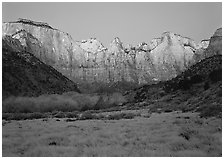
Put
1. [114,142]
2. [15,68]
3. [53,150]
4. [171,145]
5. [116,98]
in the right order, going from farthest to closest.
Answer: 1. [116,98]
2. [15,68]
3. [114,142]
4. [171,145]
5. [53,150]

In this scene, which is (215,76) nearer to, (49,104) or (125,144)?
(49,104)

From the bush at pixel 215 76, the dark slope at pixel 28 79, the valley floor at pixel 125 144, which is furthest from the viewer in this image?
the bush at pixel 215 76

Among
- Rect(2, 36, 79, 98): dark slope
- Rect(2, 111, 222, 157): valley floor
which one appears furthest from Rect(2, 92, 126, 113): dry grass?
Rect(2, 111, 222, 157): valley floor

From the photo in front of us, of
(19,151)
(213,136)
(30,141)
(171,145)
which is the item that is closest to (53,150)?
(19,151)

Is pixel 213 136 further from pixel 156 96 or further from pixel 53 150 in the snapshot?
pixel 156 96

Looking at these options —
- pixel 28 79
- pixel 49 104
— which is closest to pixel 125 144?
pixel 49 104

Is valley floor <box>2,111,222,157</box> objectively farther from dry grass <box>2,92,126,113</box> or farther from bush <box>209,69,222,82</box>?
bush <box>209,69,222,82</box>

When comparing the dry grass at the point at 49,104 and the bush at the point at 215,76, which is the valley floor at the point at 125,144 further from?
the bush at the point at 215,76

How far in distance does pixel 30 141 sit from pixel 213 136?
11.5m

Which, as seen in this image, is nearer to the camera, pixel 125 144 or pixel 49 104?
pixel 125 144

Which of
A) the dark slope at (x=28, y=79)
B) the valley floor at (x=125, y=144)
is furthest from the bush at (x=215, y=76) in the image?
the valley floor at (x=125, y=144)

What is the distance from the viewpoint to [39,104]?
68000 millimetres

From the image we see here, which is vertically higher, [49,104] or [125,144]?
[125,144]

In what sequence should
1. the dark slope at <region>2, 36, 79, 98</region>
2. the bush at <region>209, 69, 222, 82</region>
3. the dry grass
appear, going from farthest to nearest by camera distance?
the bush at <region>209, 69, 222, 82</region> < the dark slope at <region>2, 36, 79, 98</region> < the dry grass
